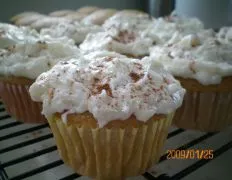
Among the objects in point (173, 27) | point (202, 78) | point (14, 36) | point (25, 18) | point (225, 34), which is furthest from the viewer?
point (25, 18)

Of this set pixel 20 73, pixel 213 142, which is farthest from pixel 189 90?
pixel 20 73


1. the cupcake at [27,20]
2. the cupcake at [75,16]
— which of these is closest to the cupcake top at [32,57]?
the cupcake at [27,20]

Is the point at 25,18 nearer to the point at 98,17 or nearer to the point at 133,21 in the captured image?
the point at 98,17

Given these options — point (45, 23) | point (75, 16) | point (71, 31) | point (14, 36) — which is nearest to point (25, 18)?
point (45, 23)

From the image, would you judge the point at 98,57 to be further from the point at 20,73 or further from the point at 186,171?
the point at 186,171

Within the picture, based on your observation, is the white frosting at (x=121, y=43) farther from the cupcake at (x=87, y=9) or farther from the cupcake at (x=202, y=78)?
the cupcake at (x=87, y=9)

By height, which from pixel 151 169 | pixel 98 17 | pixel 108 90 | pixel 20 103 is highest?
pixel 108 90
